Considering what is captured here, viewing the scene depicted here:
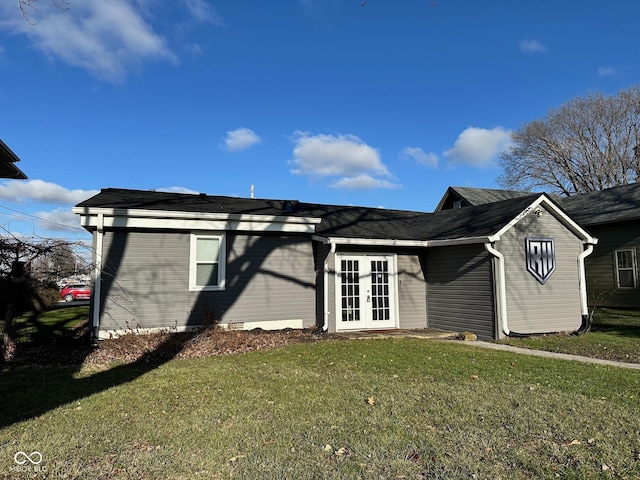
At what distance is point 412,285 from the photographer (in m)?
12.6

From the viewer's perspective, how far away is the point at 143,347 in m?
8.65

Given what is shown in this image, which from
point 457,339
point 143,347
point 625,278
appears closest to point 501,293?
point 457,339

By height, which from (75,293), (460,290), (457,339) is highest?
(460,290)

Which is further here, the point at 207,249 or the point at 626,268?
the point at 626,268

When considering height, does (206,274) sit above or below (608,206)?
below

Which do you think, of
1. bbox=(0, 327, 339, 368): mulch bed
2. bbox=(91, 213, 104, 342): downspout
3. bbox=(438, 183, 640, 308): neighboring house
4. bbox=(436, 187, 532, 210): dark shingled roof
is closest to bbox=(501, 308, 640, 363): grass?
bbox=(438, 183, 640, 308): neighboring house

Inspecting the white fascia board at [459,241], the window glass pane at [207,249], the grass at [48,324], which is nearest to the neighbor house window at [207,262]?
the window glass pane at [207,249]

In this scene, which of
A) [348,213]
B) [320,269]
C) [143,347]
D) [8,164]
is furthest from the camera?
[348,213]

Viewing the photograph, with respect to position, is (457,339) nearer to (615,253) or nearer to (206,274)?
(206,274)

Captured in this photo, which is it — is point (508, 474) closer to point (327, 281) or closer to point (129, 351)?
point (129, 351)

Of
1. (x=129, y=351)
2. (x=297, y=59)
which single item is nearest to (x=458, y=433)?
(x=129, y=351)

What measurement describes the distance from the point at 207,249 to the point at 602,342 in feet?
33.1

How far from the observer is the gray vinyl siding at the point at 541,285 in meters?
10.8

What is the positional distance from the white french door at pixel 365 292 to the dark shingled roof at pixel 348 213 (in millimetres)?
850
